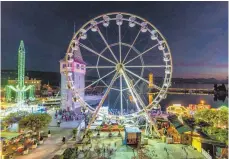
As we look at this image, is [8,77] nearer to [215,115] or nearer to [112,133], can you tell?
[112,133]

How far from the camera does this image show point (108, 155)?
12773mm

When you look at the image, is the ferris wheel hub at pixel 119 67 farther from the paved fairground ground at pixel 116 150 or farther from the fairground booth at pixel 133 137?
the paved fairground ground at pixel 116 150

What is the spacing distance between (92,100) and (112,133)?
24.8 meters

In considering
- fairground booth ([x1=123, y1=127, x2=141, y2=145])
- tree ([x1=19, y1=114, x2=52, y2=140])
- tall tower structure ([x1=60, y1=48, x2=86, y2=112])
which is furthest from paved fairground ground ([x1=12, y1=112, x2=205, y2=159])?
tall tower structure ([x1=60, y1=48, x2=86, y2=112])

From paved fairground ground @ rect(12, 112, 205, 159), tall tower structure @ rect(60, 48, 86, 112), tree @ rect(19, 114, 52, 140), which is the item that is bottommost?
paved fairground ground @ rect(12, 112, 205, 159)

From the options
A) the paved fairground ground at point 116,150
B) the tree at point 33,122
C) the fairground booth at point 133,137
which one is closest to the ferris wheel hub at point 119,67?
the fairground booth at point 133,137

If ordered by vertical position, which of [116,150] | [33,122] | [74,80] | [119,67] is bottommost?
[116,150]

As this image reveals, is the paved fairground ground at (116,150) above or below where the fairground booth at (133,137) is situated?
below

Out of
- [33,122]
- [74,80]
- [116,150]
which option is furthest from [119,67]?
[74,80]

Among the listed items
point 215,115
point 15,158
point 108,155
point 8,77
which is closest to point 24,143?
point 15,158

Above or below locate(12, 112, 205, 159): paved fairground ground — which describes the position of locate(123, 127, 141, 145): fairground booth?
above

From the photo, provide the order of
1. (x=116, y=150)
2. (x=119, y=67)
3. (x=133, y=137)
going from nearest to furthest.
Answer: (x=116, y=150) < (x=133, y=137) < (x=119, y=67)

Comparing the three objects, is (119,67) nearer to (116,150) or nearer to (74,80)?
(116,150)

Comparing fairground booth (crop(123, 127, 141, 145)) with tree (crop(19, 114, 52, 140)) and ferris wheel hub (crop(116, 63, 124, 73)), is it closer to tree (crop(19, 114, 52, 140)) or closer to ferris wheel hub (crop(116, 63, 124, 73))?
ferris wheel hub (crop(116, 63, 124, 73))
